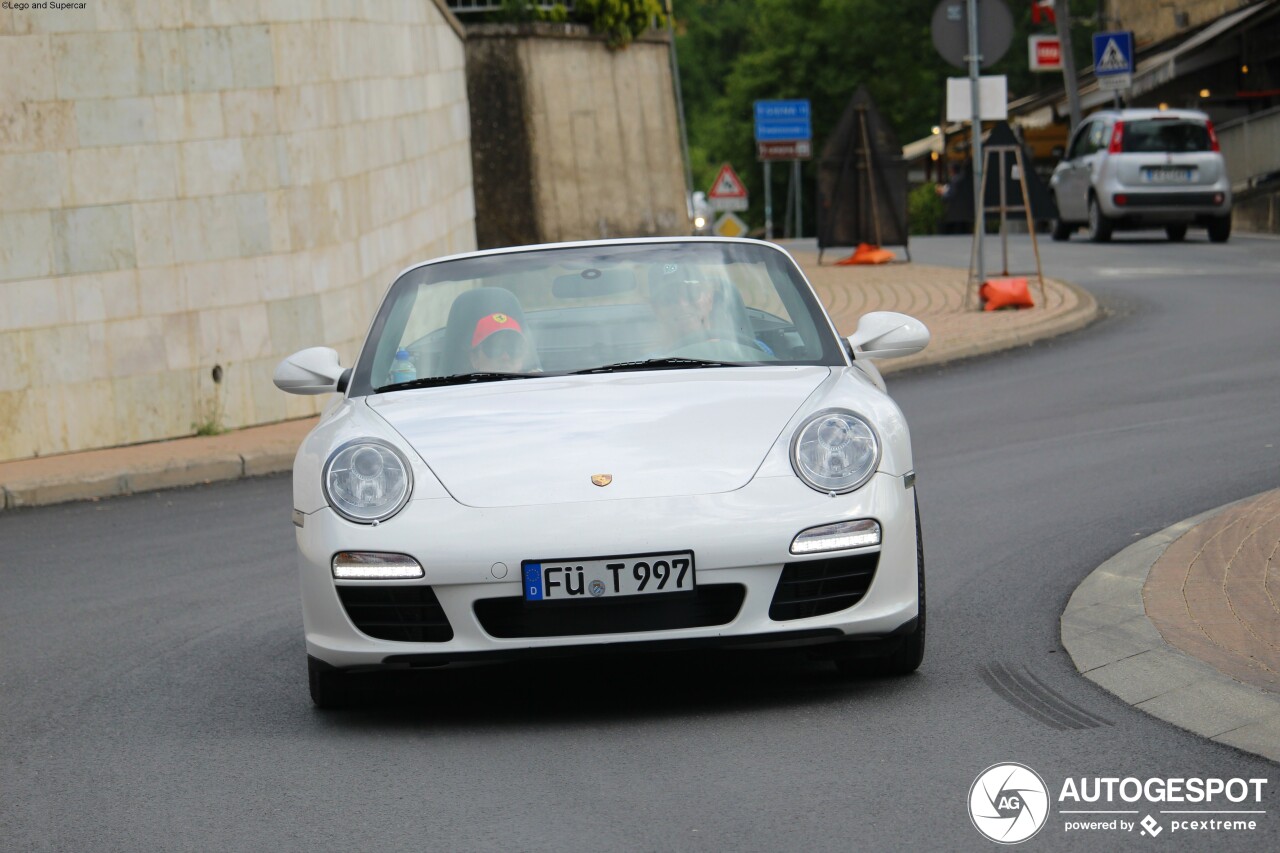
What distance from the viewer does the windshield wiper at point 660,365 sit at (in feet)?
19.3

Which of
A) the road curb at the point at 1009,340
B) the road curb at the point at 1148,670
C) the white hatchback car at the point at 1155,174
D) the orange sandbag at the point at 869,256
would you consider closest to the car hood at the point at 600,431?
the road curb at the point at 1148,670

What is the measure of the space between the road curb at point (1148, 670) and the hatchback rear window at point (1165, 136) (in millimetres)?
20986

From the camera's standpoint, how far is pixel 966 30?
18078 mm

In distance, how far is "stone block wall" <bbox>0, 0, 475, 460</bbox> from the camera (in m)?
12.4

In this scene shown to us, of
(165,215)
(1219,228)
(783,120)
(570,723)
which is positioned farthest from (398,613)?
(783,120)

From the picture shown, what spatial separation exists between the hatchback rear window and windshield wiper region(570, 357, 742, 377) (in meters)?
22.0

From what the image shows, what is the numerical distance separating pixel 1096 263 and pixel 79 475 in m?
14.9

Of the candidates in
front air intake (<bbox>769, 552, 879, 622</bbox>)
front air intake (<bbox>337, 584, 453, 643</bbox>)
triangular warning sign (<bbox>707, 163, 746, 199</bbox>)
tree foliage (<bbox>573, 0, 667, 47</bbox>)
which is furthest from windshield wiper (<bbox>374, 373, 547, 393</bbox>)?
triangular warning sign (<bbox>707, 163, 746, 199</bbox>)

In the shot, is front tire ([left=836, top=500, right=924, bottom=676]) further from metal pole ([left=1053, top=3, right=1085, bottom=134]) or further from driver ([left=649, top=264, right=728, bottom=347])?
metal pole ([left=1053, top=3, right=1085, bottom=134])

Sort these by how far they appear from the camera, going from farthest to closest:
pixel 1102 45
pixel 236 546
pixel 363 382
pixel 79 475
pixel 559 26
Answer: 1. pixel 1102 45
2. pixel 559 26
3. pixel 79 475
4. pixel 236 546
5. pixel 363 382

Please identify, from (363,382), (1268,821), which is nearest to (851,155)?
(363,382)

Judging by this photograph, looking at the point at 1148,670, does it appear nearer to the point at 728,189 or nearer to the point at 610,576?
the point at 610,576

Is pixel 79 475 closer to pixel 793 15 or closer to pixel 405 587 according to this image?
pixel 405 587

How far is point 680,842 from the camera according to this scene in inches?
161
